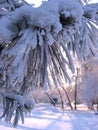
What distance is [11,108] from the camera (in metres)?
2.05

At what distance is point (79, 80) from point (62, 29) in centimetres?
2897

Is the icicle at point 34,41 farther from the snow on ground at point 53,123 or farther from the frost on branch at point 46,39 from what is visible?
the snow on ground at point 53,123

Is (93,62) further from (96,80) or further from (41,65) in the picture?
(41,65)

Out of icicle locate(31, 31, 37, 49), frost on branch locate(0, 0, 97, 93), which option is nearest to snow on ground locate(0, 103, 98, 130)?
frost on branch locate(0, 0, 97, 93)

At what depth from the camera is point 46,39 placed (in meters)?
1.33

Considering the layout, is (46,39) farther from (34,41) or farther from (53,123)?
(53,123)

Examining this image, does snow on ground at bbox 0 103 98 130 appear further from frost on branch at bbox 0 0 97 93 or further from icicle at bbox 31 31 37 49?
icicle at bbox 31 31 37 49

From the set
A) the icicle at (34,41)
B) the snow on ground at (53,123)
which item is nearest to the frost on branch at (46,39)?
the icicle at (34,41)

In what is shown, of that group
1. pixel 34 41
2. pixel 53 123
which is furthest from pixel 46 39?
pixel 53 123

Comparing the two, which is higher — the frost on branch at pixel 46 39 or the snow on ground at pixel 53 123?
the frost on branch at pixel 46 39

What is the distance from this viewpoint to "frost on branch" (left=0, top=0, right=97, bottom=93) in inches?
50.5

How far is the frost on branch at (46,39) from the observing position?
128 centimetres

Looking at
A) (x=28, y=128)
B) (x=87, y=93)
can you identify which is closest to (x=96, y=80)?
(x=87, y=93)

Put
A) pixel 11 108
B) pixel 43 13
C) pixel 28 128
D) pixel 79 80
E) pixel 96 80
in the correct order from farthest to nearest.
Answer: pixel 79 80 → pixel 96 80 → pixel 28 128 → pixel 11 108 → pixel 43 13
